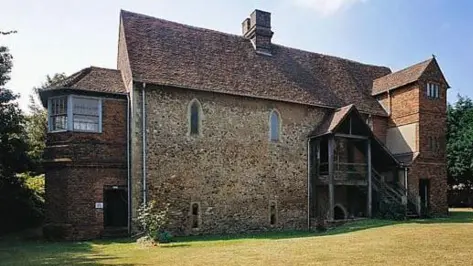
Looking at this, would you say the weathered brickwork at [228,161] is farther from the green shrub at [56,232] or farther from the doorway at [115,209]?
the green shrub at [56,232]

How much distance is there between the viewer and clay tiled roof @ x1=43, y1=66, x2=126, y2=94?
2381 centimetres

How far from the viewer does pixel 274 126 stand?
28.4 meters

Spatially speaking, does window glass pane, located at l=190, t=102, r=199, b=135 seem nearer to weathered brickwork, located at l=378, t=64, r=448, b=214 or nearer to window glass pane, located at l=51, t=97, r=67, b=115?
window glass pane, located at l=51, t=97, r=67, b=115

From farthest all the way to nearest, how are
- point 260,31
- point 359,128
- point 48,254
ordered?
point 260,31, point 359,128, point 48,254

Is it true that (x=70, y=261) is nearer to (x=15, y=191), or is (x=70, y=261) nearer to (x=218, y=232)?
(x=218, y=232)

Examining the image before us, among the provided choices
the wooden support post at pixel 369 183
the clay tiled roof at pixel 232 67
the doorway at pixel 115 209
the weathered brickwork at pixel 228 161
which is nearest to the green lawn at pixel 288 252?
the doorway at pixel 115 209

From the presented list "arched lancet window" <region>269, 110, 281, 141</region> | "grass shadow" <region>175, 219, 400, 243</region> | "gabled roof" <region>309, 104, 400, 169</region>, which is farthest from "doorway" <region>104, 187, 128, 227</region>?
"gabled roof" <region>309, 104, 400, 169</region>

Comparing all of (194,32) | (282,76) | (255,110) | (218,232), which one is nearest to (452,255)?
(218,232)

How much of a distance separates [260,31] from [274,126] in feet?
24.8

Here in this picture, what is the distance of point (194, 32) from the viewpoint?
2991cm

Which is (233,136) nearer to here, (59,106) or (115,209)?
(115,209)

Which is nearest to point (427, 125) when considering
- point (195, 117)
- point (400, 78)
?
point (400, 78)

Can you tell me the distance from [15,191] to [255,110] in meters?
14.3

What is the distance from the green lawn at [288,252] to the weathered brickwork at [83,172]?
6.46ft
